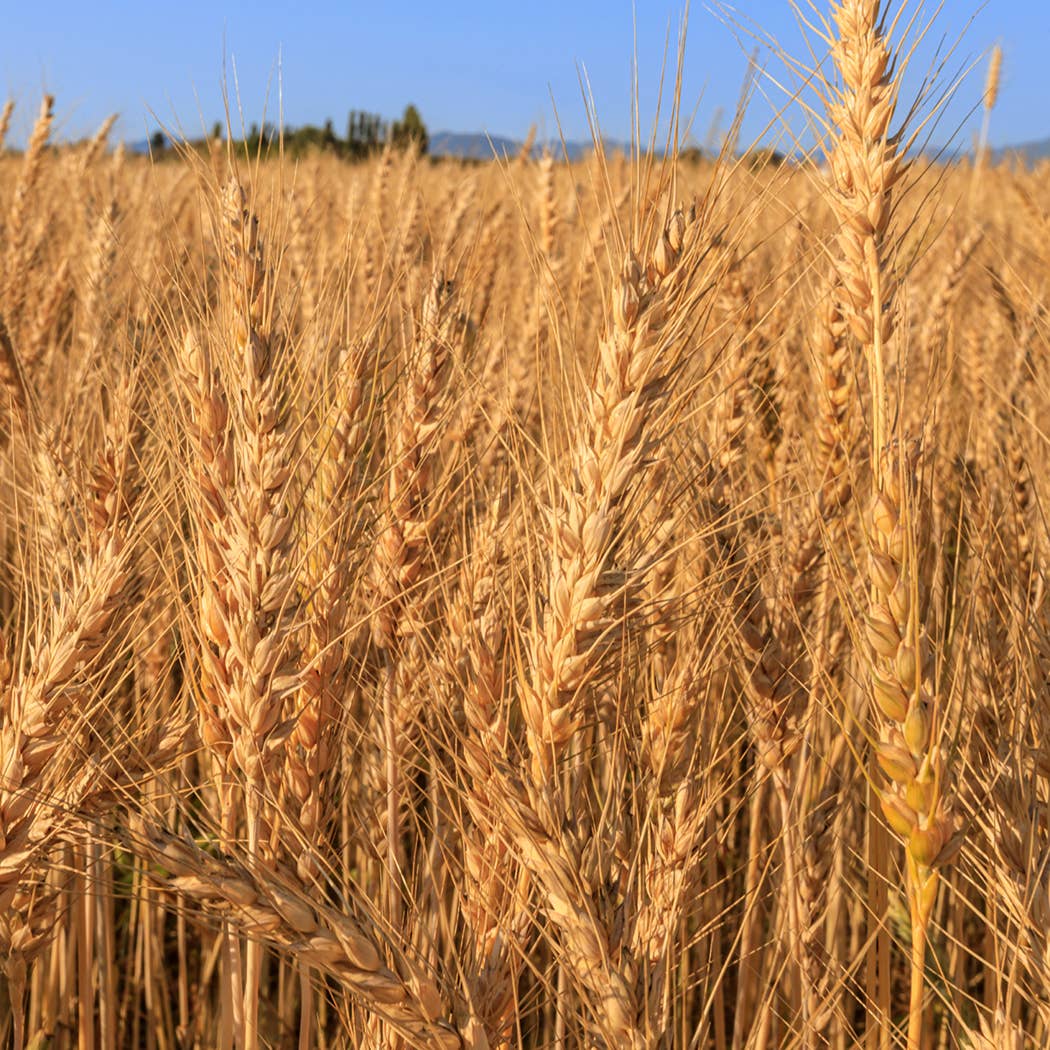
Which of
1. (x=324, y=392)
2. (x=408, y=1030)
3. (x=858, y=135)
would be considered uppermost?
(x=858, y=135)

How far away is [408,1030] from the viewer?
1.05 metres

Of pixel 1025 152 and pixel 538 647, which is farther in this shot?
pixel 1025 152

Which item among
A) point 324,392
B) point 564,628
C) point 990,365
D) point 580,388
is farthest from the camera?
point 990,365

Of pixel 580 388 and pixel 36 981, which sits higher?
pixel 580 388

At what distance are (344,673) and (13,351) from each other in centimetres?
127

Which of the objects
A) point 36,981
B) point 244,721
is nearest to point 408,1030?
point 244,721

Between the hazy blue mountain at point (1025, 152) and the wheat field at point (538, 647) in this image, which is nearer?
the wheat field at point (538, 647)

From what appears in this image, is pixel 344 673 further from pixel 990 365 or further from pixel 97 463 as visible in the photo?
pixel 990 365

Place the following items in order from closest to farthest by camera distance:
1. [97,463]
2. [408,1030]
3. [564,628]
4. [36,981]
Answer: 1. [408,1030]
2. [564,628]
3. [97,463]
4. [36,981]

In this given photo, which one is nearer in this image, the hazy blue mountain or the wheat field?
the wheat field

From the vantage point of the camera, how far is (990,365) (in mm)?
3490

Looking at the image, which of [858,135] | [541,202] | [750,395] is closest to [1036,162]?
Answer: [541,202]

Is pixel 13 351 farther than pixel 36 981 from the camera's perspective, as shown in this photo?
Yes

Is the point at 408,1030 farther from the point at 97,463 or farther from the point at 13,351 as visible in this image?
the point at 13,351
